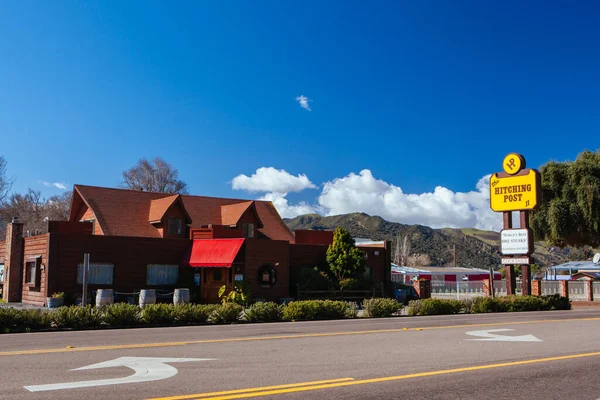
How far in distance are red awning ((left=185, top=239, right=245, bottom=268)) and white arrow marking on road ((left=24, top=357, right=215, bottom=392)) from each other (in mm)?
19818

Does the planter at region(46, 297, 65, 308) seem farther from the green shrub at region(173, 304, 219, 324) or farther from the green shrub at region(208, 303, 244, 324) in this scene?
the green shrub at region(208, 303, 244, 324)

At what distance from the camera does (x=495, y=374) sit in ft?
30.5

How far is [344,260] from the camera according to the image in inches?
1394

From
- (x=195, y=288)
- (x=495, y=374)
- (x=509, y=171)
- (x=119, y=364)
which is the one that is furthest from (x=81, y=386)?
(x=509, y=171)

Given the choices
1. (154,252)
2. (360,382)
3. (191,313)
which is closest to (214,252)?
(154,252)

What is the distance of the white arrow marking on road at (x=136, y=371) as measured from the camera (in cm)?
795

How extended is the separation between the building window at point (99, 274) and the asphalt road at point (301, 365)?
14060 mm

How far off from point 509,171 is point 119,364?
26453 millimetres

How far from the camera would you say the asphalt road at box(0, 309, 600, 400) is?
7.84m

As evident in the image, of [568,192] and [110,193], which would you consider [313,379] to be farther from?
[568,192]

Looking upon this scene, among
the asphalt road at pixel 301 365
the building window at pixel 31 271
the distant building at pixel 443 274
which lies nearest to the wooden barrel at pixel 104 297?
the asphalt road at pixel 301 365

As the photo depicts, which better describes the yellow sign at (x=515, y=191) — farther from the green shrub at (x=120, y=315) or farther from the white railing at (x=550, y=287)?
the green shrub at (x=120, y=315)

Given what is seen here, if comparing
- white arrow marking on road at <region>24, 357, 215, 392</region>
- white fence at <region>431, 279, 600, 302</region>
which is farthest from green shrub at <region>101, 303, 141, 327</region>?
white fence at <region>431, 279, 600, 302</region>

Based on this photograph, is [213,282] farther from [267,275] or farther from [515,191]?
[515,191]
